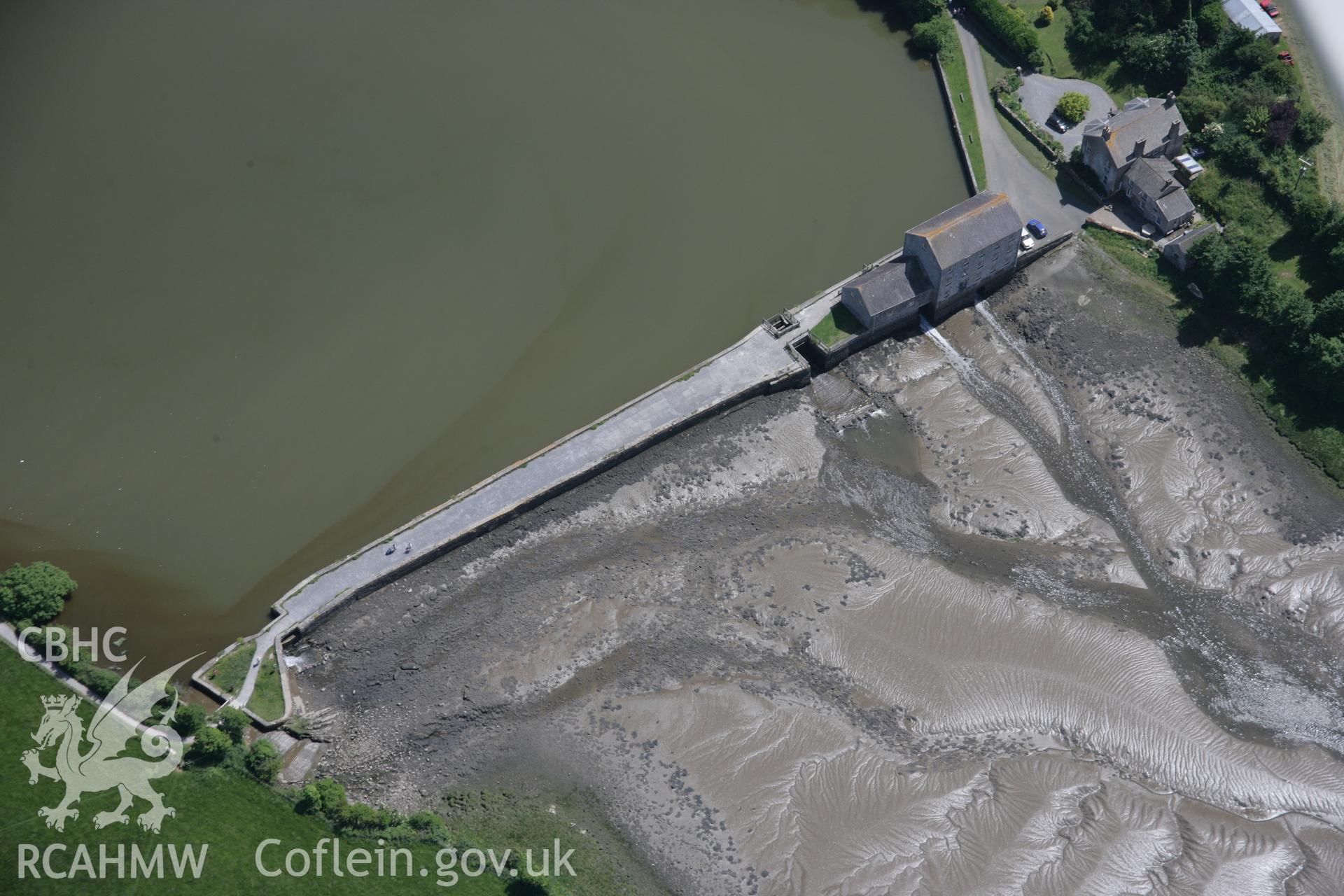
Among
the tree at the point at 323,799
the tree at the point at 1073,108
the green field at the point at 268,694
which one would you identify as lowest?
the tree at the point at 1073,108

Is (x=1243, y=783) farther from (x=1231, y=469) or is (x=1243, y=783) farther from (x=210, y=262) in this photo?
(x=210, y=262)

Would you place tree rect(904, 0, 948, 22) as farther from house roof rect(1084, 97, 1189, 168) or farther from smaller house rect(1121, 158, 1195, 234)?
smaller house rect(1121, 158, 1195, 234)

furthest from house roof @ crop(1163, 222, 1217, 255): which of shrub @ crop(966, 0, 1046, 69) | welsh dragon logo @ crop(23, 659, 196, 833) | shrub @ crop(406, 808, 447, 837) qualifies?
welsh dragon logo @ crop(23, 659, 196, 833)

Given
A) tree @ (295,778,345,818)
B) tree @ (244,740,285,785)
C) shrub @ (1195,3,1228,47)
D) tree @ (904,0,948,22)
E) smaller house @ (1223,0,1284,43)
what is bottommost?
smaller house @ (1223,0,1284,43)

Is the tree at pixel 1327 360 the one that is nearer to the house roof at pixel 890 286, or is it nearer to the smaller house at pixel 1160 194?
the smaller house at pixel 1160 194

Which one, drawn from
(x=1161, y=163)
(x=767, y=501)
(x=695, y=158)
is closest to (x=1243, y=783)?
(x=767, y=501)

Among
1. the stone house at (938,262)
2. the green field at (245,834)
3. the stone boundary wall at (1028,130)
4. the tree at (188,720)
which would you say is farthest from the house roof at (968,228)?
the tree at (188,720)
